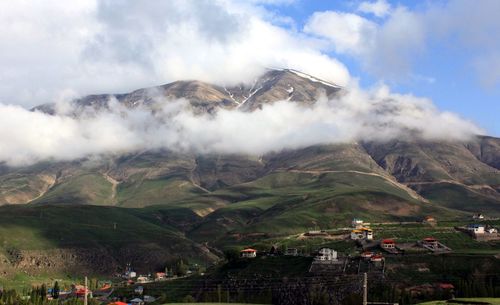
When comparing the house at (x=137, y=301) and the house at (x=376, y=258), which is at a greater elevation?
the house at (x=376, y=258)

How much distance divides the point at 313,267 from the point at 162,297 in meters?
39.1

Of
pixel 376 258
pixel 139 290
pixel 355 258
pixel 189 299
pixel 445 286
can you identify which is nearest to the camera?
pixel 445 286

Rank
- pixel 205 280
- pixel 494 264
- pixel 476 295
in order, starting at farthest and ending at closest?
pixel 205 280, pixel 494 264, pixel 476 295

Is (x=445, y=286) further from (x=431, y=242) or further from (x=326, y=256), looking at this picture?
(x=431, y=242)

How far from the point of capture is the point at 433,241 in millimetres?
179625

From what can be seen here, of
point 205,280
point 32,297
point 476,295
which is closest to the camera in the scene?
point 476,295

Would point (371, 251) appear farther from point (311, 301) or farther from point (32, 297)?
point (32, 297)

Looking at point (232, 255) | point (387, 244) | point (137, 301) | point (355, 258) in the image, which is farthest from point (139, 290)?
point (387, 244)

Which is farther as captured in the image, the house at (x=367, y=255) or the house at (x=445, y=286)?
the house at (x=367, y=255)

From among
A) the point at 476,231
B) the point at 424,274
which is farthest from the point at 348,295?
the point at 476,231

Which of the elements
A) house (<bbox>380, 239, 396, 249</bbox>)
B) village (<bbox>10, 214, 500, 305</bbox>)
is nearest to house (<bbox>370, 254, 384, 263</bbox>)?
village (<bbox>10, 214, 500, 305</bbox>)

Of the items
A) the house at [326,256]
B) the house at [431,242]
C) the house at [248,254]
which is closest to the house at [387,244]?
the house at [431,242]

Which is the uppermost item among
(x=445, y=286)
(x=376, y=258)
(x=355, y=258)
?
(x=355, y=258)

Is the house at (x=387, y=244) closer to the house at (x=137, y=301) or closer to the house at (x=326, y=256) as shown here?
the house at (x=326, y=256)
